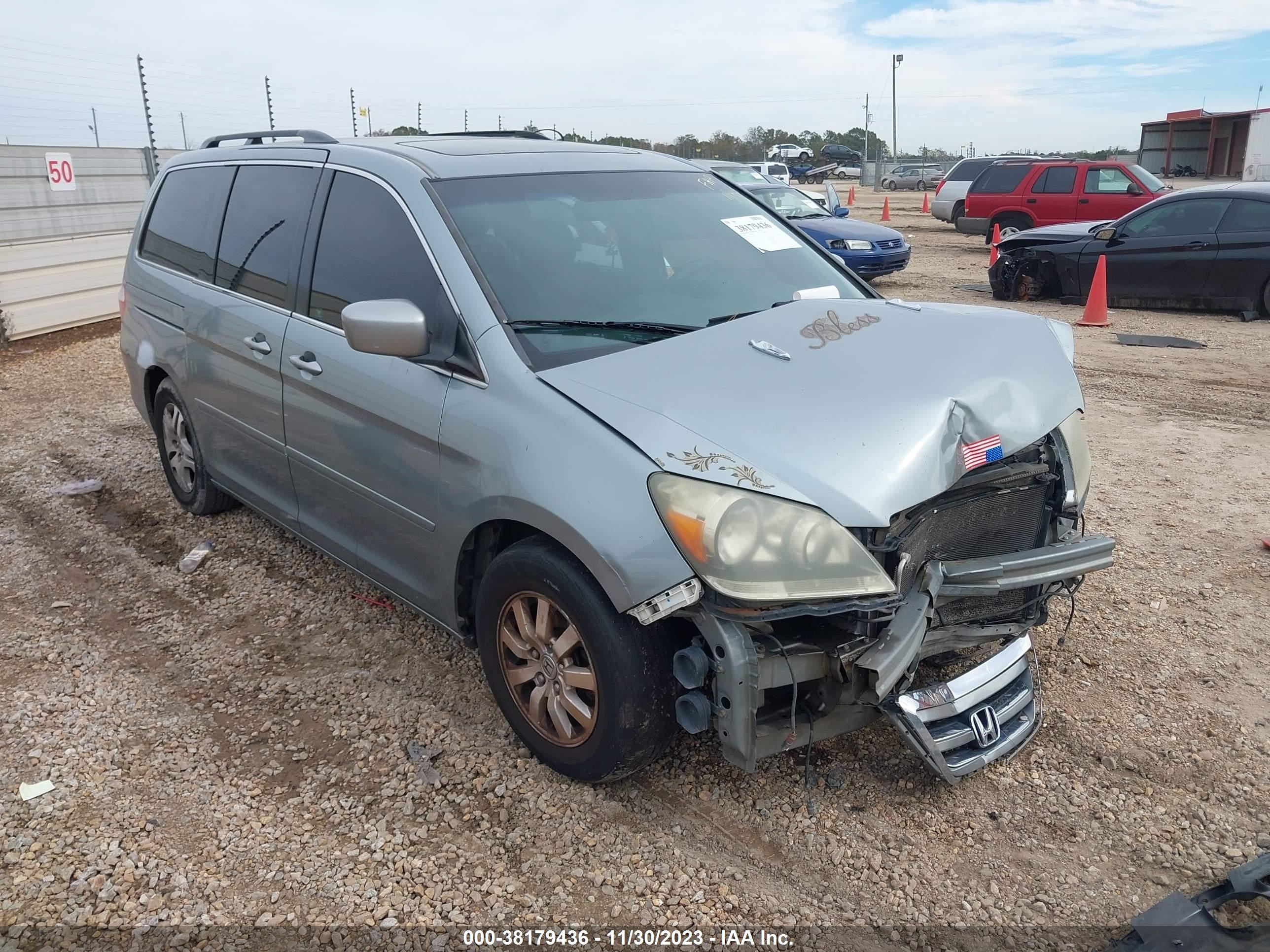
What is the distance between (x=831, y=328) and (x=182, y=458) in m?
3.78

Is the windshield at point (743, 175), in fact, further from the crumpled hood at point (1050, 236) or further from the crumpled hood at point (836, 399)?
the crumpled hood at point (836, 399)

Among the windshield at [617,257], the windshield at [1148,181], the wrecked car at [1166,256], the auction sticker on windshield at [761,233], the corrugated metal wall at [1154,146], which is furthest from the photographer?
the corrugated metal wall at [1154,146]

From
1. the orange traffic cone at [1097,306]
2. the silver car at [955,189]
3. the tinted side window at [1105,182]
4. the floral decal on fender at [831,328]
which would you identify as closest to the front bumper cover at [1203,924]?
the floral decal on fender at [831,328]

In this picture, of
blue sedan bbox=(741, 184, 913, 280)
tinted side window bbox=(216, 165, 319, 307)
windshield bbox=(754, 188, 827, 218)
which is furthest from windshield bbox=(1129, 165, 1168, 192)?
tinted side window bbox=(216, 165, 319, 307)

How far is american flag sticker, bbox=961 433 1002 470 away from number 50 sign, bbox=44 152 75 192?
11727mm

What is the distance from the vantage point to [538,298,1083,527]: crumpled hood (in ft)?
8.30

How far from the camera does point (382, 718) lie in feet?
11.3

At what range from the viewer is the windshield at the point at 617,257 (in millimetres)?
3127

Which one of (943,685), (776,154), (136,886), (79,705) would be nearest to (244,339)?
(79,705)

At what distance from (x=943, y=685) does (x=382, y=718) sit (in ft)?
6.43

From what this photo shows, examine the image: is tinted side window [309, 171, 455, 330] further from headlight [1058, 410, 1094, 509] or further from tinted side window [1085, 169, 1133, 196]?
tinted side window [1085, 169, 1133, 196]

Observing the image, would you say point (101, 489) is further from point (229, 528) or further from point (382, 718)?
point (382, 718)

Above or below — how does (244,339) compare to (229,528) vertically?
above

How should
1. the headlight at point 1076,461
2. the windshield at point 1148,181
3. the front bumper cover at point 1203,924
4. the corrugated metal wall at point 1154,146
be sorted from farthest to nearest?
1. the corrugated metal wall at point 1154,146
2. the windshield at point 1148,181
3. the headlight at point 1076,461
4. the front bumper cover at point 1203,924
